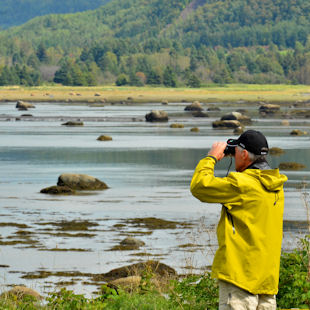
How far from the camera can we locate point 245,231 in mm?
7043

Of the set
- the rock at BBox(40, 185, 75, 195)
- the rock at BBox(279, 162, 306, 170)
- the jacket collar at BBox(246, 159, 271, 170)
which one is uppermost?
the jacket collar at BBox(246, 159, 271, 170)

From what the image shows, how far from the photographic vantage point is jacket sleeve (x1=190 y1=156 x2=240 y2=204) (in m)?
6.94

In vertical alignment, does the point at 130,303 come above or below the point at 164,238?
above

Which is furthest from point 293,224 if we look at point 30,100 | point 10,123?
point 30,100

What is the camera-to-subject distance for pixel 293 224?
19672mm

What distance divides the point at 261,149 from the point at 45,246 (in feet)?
34.8

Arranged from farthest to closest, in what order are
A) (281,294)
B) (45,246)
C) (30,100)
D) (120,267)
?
1. (30,100)
2. (45,246)
3. (120,267)
4. (281,294)

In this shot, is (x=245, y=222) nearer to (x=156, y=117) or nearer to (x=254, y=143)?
(x=254, y=143)

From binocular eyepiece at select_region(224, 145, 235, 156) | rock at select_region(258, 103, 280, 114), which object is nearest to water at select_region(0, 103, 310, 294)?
binocular eyepiece at select_region(224, 145, 235, 156)

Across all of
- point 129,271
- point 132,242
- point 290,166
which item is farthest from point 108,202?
point 290,166

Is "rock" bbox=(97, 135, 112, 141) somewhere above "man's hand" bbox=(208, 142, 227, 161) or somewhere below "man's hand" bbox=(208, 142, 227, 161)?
below

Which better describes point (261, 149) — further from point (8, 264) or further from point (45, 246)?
point (45, 246)

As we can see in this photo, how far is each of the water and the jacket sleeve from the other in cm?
423

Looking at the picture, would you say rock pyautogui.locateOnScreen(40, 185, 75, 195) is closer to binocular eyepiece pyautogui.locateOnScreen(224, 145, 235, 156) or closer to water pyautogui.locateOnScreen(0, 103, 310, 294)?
water pyautogui.locateOnScreen(0, 103, 310, 294)
